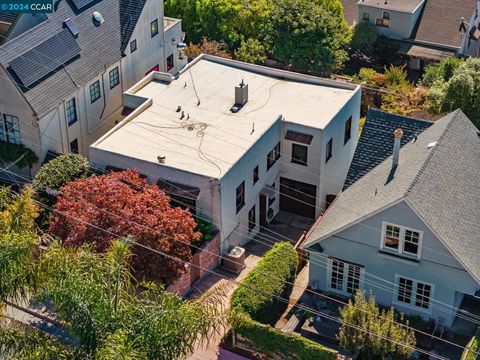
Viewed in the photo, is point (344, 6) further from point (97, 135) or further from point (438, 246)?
point (438, 246)

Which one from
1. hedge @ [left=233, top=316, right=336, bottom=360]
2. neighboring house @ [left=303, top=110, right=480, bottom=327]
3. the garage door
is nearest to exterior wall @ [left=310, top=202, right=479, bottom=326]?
neighboring house @ [left=303, top=110, right=480, bottom=327]

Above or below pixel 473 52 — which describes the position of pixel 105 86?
above

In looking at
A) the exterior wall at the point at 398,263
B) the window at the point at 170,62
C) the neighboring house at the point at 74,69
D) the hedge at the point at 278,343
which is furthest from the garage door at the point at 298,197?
the window at the point at 170,62

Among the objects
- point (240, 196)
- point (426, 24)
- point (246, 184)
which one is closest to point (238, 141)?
point (246, 184)

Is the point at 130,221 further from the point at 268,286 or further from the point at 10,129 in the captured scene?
the point at 10,129

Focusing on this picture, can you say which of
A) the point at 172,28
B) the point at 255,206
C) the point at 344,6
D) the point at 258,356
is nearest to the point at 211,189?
the point at 255,206

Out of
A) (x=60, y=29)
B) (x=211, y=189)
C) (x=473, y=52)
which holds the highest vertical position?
(x=60, y=29)
